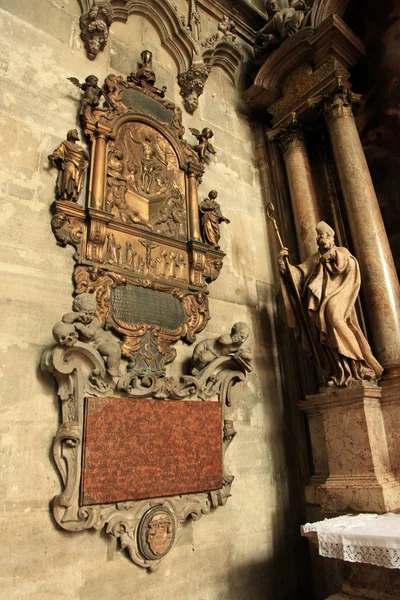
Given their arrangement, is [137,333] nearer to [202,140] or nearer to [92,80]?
[92,80]

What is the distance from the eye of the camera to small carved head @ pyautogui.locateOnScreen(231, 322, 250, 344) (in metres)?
4.05

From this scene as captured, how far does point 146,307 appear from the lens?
150 inches

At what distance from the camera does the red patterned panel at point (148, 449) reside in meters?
3.04

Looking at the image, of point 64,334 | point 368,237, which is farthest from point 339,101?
point 64,334

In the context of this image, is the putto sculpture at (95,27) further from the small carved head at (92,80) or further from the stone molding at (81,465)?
the stone molding at (81,465)

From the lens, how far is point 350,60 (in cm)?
540

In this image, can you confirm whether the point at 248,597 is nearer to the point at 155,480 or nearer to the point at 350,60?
the point at 155,480

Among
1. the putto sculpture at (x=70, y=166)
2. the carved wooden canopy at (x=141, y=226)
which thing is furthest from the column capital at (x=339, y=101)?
the putto sculpture at (x=70, y=166)

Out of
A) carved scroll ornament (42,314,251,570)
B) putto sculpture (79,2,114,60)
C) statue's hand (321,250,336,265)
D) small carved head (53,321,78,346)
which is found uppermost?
putto sculpture (79,2,114,60)

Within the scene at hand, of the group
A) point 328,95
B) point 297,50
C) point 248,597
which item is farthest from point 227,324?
point 297,50

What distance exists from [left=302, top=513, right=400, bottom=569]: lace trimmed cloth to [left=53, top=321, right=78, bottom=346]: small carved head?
6.79 ft

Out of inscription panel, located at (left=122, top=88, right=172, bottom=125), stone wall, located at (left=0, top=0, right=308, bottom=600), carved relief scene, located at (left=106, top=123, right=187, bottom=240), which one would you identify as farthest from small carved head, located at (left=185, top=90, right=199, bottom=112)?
carved relief scene, located at (left=106, top=123, right=187, bottom=240)

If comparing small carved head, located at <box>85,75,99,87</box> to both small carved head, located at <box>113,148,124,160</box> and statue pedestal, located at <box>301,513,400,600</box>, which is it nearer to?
small carved head, located at <box>113,148,124,160</box>

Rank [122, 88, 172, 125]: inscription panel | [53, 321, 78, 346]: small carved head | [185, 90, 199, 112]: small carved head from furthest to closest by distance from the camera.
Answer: [185, 90, 199, 112]: small carved head → [122, 88, 172, 125]: inscription panel → [53, 321, 78, 346]: small carved head
